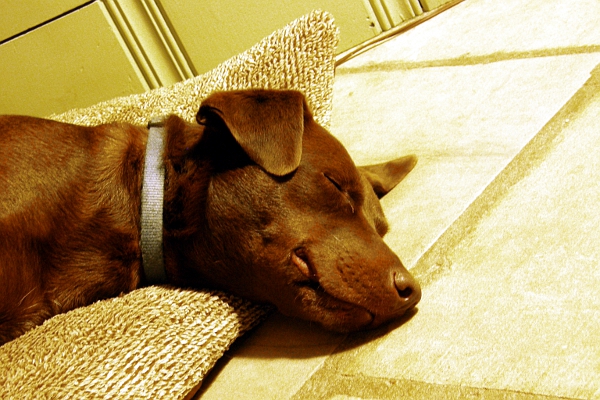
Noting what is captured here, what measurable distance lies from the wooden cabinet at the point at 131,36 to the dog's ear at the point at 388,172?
5.57 ft

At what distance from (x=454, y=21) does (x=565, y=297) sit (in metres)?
2.58

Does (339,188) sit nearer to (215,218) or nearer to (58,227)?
(215,218)

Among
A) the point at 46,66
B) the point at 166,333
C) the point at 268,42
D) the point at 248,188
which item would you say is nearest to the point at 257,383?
the point at 166,333

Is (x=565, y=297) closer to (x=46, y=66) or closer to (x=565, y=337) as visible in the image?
(x=565, y=337)

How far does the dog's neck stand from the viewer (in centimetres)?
217

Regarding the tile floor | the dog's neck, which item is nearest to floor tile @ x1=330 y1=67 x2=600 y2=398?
the tile floor

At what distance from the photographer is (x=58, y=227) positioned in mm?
2176

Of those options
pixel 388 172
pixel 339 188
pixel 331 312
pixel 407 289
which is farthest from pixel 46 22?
pixel 407 289

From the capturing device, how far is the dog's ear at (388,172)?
2.58 meters

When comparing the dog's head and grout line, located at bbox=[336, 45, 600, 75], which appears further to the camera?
grout line, located at bbox=[336, 45, 600, 75]

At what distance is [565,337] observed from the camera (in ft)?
5.18

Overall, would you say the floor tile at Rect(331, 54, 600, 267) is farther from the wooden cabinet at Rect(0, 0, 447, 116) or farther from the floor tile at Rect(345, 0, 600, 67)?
the wooden cabinet at Rect(0, 0, 447, 116)

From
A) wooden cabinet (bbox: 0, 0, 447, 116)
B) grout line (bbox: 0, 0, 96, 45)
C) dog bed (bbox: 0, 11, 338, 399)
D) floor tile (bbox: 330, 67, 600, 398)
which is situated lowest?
floor tile (bbox: 330, 67, 600, 398)

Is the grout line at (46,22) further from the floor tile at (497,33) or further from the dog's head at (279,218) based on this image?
the dog's head at (279,218)
